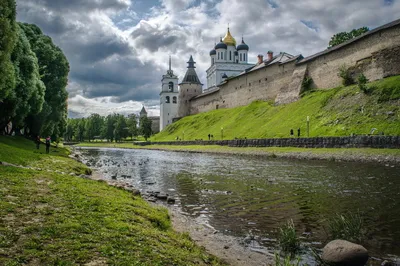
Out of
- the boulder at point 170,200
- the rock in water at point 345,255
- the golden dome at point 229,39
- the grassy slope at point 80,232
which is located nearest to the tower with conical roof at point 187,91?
the golden dome at point 229,39

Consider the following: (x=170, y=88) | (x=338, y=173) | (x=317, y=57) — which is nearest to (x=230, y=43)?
(x=170, y=88)

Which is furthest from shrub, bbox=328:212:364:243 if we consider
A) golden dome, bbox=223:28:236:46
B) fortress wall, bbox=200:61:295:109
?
golden dome, bbox=223:28:236:46

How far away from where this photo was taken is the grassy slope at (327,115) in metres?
33.7

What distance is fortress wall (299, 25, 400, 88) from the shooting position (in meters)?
42.2

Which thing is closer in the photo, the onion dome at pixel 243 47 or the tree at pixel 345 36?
the tree at pixel 345 36

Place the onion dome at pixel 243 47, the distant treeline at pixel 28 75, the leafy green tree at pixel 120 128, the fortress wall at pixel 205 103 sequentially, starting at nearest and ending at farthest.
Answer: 1. the distant treeline at pixel 28 75
2. the fortress wall at pixel 205 103
3. the leafy green tree at pixel 120 128
4. the onion dome at pixel 243 47

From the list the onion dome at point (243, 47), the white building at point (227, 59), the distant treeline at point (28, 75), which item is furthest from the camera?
the onion dome at point (243, 47)

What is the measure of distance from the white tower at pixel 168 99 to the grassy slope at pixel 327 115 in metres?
54.3

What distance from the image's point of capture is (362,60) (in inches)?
1823

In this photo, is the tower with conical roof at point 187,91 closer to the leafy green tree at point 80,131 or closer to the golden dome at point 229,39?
the golden dome at point 229,39

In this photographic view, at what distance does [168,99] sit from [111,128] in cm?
2435

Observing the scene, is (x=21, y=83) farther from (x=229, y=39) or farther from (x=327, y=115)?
(x=229, y=39)

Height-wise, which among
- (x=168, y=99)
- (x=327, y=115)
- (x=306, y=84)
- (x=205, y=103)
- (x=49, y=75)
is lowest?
(x=327, y=115)

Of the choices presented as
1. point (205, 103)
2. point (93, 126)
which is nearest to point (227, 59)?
point (205, 103)
